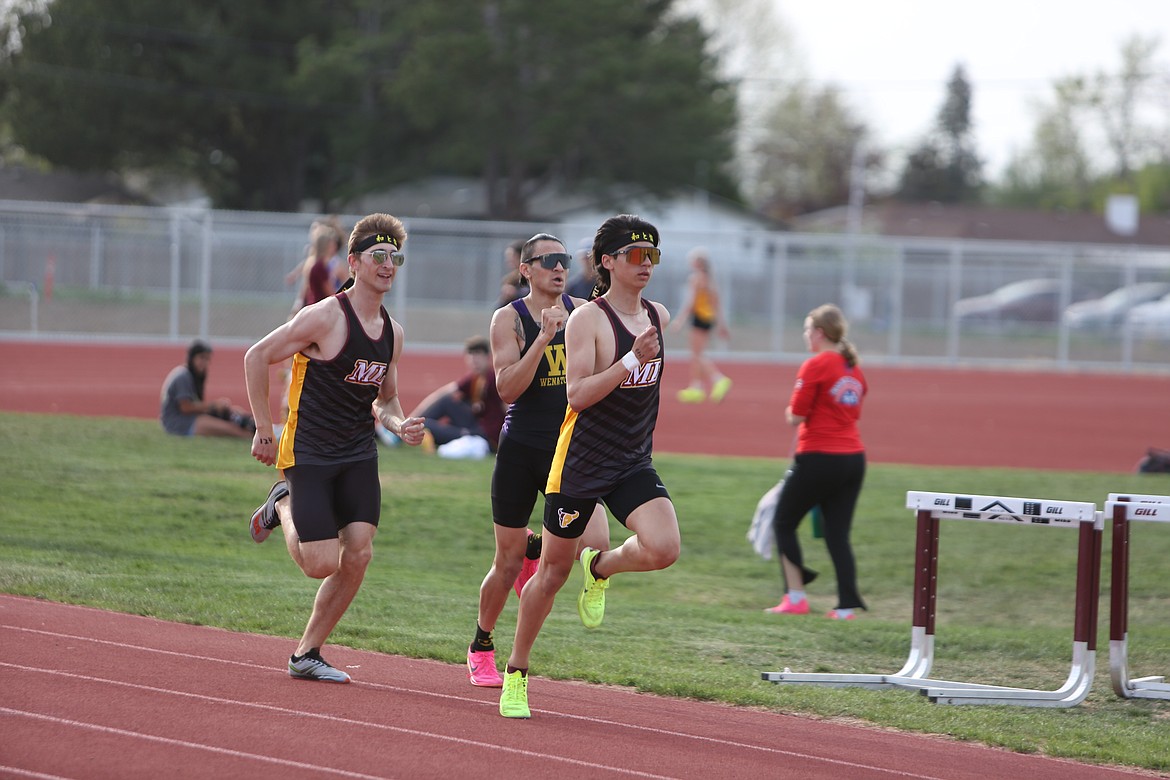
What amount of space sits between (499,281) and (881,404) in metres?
9.91

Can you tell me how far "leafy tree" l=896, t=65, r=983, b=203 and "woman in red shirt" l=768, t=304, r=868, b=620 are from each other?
8721 cm

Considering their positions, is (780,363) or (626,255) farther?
(780,363)

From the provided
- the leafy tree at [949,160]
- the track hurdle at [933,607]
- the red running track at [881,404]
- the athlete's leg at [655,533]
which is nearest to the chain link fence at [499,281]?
the red running track at [881,404]

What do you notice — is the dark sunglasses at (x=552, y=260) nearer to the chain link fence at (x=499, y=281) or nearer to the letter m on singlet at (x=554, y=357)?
the letter m on singlet at (x=554, y=357)

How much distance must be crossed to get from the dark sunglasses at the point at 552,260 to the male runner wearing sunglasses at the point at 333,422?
2.06 ft

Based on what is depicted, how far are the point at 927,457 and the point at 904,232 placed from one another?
2148 inches

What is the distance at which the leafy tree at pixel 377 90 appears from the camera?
147ft

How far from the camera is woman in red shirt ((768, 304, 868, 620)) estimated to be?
370 inches

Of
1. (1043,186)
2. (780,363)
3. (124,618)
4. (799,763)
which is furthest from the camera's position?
(1043,186)

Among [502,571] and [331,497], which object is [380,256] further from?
[502,571]

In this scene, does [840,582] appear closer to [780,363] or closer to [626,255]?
[626,255]

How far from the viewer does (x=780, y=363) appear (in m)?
30.3

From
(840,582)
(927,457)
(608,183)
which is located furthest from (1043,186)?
(840,582)

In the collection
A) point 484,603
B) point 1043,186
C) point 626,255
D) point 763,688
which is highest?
point 1043,186
